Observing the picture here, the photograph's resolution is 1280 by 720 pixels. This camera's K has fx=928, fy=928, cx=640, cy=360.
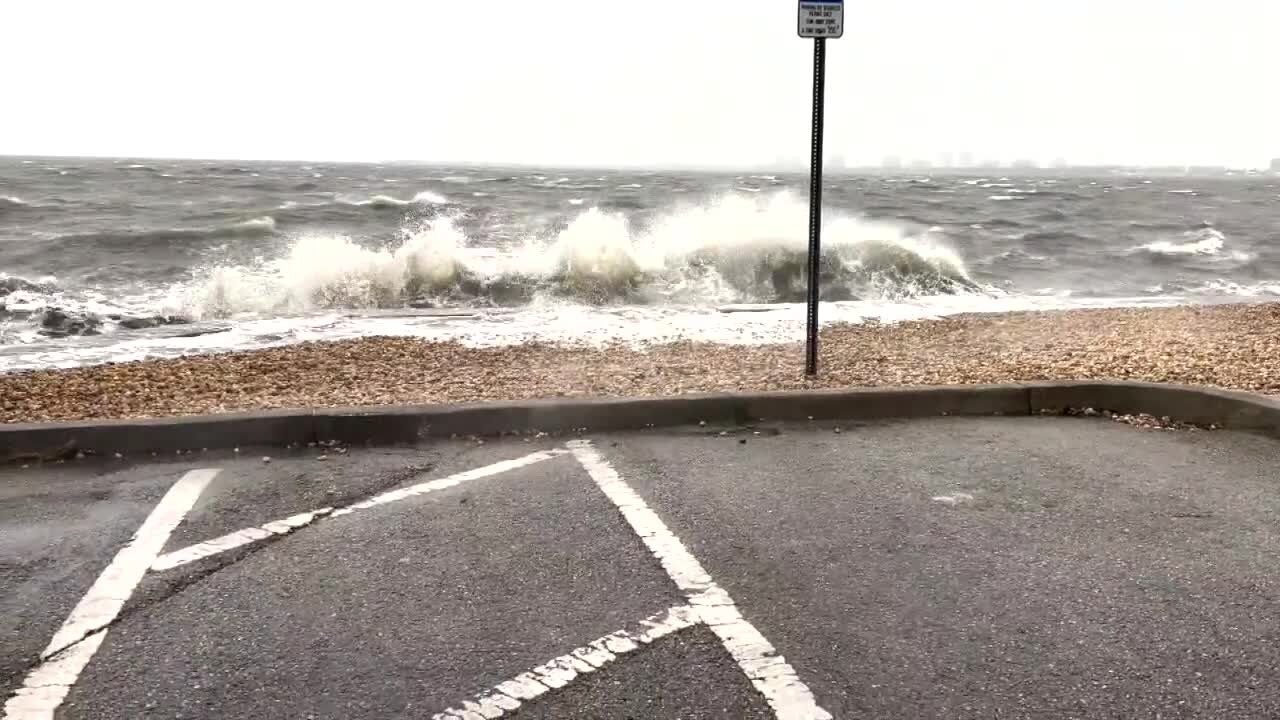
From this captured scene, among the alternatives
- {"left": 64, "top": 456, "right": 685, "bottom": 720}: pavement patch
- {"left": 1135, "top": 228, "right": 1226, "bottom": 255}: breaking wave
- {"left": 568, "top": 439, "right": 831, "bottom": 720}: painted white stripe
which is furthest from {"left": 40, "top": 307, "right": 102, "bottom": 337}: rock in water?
{"left": 1135, "top": 228, "right": 1226, "bottom": 255}: breaking wave

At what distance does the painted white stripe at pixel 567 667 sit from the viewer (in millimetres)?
2661

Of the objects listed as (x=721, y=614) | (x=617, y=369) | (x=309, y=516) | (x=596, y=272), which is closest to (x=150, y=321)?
(x=596, y=272)

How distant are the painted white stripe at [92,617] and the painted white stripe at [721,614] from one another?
1979 mm

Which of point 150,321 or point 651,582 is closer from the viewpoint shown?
point 651,582

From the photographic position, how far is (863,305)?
14.3 metres

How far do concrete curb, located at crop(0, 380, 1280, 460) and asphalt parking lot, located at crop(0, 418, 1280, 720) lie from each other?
22 centimetres

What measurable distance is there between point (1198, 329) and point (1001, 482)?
694 centimetres

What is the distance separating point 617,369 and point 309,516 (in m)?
3.94

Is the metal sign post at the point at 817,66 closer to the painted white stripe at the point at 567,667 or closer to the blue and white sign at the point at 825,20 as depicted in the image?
the blue and white sign at the point at 825,20

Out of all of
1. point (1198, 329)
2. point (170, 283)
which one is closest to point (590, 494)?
point (1198, 329)

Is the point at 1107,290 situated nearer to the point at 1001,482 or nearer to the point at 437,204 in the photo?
the point at 1001,482

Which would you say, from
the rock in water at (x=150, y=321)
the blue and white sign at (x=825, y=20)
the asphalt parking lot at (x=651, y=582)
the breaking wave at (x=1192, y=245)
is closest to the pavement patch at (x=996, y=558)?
the asphalt parking lot at (x=651, y=582)

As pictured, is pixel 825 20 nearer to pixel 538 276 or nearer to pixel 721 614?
pixel 721 614

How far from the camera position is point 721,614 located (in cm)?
324
